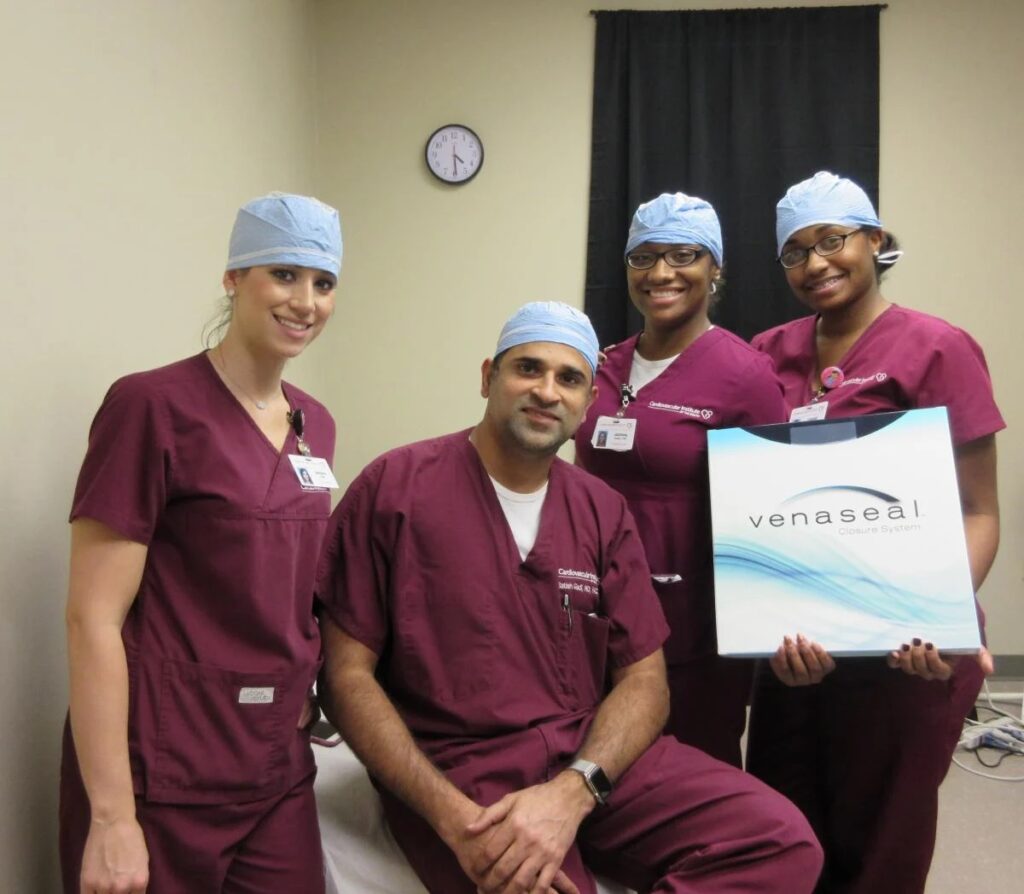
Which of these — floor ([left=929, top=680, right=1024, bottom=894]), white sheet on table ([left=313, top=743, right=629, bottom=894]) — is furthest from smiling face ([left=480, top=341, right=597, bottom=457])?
floor ([left=929, top=680, right=1024, bottom=894])

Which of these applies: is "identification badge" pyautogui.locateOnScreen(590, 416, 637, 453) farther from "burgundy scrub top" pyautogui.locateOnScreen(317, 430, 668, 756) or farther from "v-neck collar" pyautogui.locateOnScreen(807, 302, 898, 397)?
"v-neck collar" pyautogui.locateOnScreen(807, 302, 898, 397)

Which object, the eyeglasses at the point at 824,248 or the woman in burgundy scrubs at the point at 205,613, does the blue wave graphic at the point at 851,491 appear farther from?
the woman in burgundy scrubs at the point at 205,613

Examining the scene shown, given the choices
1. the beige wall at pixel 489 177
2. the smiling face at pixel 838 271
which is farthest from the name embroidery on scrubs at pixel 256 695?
the beige wall at pixel 489 177

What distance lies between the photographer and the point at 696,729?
5.95ft

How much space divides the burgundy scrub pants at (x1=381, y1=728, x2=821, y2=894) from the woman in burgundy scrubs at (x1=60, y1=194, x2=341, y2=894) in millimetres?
240

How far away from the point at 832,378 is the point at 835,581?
1.61 ft

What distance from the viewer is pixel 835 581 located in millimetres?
1553

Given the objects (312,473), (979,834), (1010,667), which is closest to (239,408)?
(312,473)

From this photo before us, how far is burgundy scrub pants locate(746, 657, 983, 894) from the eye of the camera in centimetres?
161

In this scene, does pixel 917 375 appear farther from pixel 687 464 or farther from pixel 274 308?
pixel 274 308

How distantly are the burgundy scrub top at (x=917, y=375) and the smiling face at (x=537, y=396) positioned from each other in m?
0.59

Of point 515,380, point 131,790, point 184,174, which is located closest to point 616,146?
point 184,174

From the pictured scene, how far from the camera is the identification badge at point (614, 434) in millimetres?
1811

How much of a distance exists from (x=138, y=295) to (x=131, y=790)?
3.69ft
